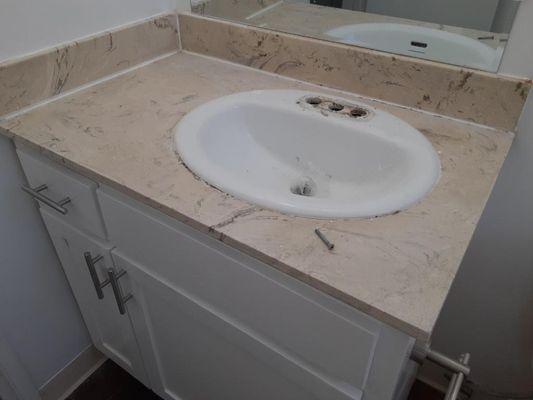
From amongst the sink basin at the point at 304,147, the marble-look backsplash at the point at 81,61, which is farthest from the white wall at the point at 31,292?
the sink basin at the point at 304,147

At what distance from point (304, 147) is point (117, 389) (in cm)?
96

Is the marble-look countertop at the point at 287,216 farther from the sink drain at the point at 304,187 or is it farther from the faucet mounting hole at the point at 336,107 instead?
the sink drain at the point at 304,187

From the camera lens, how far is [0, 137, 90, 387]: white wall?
0.94 metres

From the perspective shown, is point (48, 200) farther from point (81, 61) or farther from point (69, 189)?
point (81, 61)

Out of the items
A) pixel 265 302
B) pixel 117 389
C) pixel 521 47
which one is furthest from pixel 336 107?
pixel 117 389

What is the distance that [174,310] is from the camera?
822 mm

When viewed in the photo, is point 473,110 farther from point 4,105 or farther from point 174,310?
point 4,105

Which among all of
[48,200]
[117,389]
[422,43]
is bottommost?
[117,389]

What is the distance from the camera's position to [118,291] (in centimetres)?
87

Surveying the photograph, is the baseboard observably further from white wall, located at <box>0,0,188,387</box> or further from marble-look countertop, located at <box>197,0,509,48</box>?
marble-look countertop, located at <box>197,0,509,48</box>

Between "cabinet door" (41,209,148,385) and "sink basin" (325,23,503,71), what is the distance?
2.28 feet

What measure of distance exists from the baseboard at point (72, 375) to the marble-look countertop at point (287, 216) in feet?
2.51

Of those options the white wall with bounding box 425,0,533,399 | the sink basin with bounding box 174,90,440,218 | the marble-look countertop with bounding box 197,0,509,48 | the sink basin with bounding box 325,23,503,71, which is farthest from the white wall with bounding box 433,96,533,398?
the marble-look countertop with bounding box 197,0,509,48

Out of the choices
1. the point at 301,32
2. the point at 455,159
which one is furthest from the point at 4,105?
the point at 455,159
